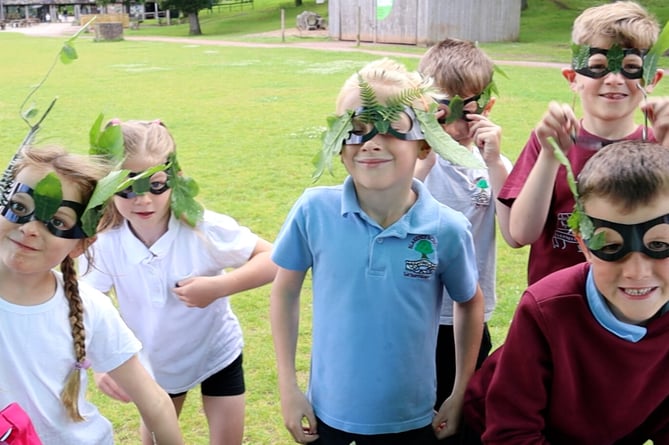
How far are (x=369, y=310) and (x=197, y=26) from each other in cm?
4661

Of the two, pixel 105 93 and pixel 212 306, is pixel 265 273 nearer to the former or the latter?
pixel 212 306

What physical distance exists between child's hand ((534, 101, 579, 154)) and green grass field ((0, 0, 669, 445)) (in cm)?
78

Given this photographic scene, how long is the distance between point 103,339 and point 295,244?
74 centimetres

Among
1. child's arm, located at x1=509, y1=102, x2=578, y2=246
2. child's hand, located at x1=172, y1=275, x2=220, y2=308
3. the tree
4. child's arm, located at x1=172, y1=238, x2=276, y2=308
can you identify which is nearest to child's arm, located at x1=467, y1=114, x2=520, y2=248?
child's arm, located at x1=509, y1=102, x2=578, y2=246

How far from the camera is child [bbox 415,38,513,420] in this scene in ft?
Result: 10.3

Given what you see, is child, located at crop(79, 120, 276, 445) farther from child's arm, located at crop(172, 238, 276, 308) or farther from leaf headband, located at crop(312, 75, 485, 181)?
leaf headband, located at crop(312, 75, 485, 181)

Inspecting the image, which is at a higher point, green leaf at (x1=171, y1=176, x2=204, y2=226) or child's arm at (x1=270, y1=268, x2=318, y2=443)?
green leaf at (x1=171, y1=176, x2=204, y2=226)

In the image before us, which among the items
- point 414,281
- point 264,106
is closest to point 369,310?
point 414,281

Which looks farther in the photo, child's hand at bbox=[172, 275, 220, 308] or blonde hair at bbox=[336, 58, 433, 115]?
child's hand at bbox=[172, 275, 220, 308]

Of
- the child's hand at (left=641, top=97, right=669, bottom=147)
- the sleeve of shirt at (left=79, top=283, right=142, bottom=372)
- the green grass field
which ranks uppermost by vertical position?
the child's hand at (left=641, top=97, right=669, bottom=147)

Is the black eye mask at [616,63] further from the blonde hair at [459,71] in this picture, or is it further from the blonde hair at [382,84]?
the blonde hair at [382,84]

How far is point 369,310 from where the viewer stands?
257 centimetres

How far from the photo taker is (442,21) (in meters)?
31.8

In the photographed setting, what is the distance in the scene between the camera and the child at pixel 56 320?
223 centimetres
